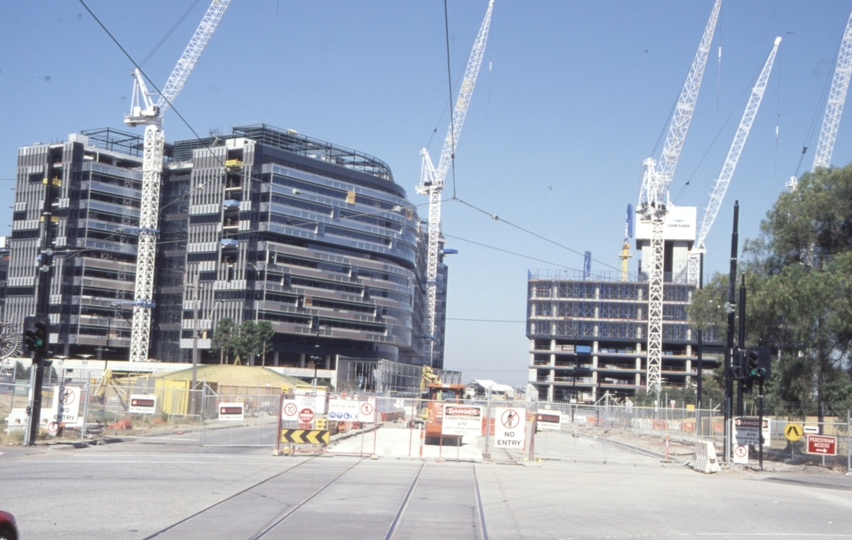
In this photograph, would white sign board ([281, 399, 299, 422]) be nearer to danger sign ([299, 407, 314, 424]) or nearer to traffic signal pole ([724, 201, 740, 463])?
danger sign ([299, 407, 314, 424])

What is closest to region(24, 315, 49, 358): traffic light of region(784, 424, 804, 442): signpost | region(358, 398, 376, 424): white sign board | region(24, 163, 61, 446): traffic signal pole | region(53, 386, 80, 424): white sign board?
region(24, 163, 61, 446): traffic signal pole

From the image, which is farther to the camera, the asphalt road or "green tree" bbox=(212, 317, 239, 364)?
"green tree" bbox=(212, 317, 239, 364)

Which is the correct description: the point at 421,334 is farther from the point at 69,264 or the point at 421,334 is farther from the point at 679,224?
the point at 69,264

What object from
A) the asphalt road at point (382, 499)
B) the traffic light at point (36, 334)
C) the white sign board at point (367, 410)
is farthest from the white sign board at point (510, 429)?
the traffic light at point (36, 334)

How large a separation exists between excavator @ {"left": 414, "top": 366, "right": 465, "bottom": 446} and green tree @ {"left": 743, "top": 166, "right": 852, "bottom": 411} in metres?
15.3

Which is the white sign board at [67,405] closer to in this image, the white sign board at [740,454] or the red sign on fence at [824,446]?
the white sign board at [740,454]

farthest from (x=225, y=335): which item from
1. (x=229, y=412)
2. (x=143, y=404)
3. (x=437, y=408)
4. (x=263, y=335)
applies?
(x=437, y=408)

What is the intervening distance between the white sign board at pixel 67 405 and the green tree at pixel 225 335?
9289 cm

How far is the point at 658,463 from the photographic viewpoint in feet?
117

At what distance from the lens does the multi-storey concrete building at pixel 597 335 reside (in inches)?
5856

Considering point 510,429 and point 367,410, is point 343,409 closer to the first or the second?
point 367,410

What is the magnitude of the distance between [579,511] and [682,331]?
13613 cm

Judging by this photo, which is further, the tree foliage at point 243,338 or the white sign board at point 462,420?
the tree foliage at point 243,338

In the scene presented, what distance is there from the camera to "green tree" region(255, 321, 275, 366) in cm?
12678
